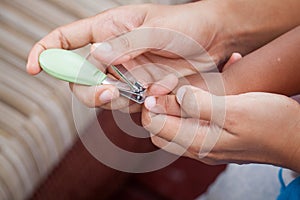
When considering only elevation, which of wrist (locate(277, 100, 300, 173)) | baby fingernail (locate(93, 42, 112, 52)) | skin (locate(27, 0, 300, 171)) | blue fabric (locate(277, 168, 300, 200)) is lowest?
blue fabric (locate(277, 168, 300, 200))

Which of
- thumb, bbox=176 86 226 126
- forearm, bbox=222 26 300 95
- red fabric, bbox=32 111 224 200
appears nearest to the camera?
thumb, bbox=176 86 226 126

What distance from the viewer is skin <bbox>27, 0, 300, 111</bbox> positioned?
726 mm

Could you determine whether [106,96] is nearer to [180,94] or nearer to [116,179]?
[180,94]

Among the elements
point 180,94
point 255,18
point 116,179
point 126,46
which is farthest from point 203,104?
point 116,179

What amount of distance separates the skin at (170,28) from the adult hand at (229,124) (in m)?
0.05

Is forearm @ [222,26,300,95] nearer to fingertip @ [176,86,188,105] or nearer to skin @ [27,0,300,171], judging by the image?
skin @ [27,0,300,171]

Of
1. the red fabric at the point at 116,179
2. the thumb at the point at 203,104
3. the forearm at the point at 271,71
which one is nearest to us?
the thumb at the point at 203,104

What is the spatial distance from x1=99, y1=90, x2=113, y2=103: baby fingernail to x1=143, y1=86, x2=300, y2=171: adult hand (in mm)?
46

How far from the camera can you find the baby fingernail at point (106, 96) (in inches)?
26.7

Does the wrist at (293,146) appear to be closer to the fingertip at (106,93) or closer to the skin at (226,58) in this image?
the skin at (226,58)

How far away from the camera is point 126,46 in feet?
2.42

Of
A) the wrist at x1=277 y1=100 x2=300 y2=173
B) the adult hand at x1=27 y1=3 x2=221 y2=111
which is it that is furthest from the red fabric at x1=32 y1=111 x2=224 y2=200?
the wrist at x1=277 y1=100 x2=300 y2=173

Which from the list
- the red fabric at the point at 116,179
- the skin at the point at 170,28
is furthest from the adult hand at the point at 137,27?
the red fabric at the point at 116,179

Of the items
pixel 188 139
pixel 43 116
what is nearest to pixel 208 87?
pixel 188 139
